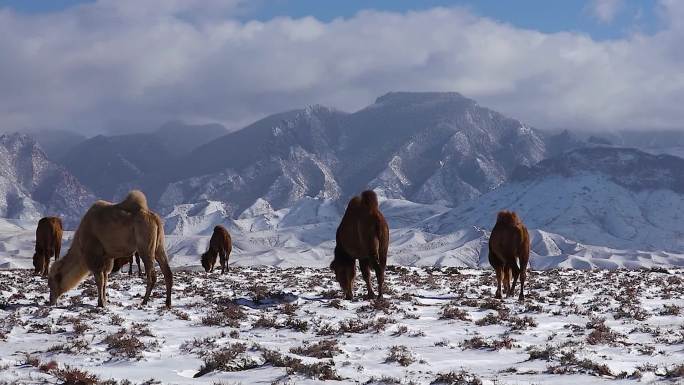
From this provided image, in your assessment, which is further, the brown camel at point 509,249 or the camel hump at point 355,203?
the brown camel at point 509,249

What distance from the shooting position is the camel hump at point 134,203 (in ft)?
59.7

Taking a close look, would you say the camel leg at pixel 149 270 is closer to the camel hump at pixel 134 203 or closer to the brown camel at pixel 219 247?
the camel hump at pixel 134 203

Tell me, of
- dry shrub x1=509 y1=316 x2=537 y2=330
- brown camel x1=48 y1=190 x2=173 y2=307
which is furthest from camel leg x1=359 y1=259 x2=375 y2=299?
brown camel x1=48 y1=190 x2=173 y2=307

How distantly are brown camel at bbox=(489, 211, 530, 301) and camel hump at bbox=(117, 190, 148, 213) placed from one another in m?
10.7

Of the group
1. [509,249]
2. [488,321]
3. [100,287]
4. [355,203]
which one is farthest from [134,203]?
[509,249]

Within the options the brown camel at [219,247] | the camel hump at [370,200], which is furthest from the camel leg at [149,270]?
the brown camel at [219,247]

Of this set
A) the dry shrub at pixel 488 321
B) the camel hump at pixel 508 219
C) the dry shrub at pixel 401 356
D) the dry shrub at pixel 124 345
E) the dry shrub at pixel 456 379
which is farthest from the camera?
the camel hump at pixel 508 219

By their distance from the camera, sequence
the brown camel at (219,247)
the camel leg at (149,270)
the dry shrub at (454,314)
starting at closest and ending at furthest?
the dry shrub at (454,314) → the camel leg at (149,270) → the brown camel at (219,247)

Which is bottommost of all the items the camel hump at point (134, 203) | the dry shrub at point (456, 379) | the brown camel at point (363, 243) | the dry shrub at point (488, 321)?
the dry shrub at point (488, 321)

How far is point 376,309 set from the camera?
18.9m

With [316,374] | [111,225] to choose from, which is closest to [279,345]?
[316,374]

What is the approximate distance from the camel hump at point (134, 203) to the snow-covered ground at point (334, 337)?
7.93ft

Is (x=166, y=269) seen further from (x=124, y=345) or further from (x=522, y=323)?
(x=522, y=323)

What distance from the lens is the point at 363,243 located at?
21422 millimetres
